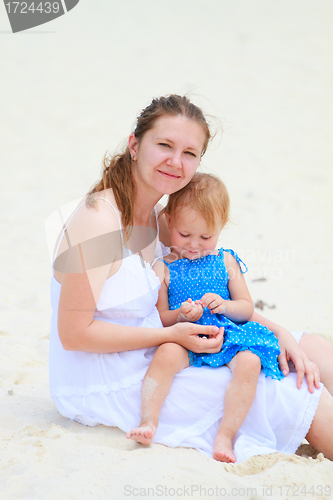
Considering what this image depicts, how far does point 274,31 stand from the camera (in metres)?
10.3

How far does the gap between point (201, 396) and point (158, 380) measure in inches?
7.8

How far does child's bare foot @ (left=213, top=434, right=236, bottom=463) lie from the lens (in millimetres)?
1766

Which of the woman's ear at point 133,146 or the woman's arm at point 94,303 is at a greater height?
the woman's ear at point 133,146

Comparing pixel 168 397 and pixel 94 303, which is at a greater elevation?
pixel 94 303

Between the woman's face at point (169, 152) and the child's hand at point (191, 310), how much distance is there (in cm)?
54

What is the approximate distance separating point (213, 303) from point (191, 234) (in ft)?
1.32

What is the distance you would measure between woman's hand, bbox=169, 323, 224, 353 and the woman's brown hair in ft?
1.74

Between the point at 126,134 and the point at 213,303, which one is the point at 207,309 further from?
the point at 126,134

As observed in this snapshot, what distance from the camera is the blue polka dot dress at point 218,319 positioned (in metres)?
2.04

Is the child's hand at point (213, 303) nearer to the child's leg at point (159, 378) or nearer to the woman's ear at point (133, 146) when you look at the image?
the child's leg at point (159, 378)

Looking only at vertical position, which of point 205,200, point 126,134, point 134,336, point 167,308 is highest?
point 205,200

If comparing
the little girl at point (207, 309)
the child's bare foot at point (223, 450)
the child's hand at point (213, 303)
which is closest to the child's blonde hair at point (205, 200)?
the little girl at point (207, 309)

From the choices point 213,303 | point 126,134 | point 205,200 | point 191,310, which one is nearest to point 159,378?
point 191,310

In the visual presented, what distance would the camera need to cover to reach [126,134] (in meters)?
8.55
